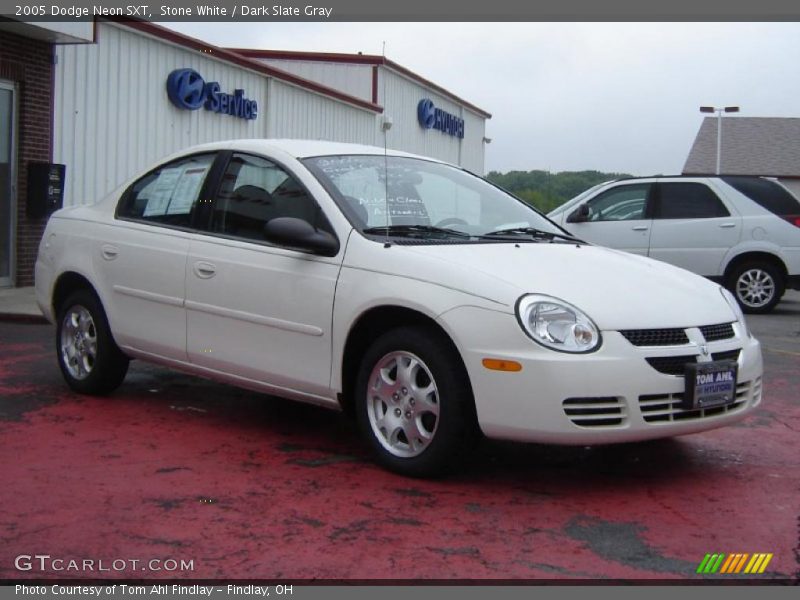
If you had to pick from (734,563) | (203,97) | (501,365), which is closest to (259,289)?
(501,365)

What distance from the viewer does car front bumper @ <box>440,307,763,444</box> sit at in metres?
4.26

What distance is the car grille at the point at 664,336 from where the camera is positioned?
439 centimetres

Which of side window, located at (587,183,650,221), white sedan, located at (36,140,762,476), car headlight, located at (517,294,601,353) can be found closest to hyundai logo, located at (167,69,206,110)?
side window, located at (587,183,650,221)

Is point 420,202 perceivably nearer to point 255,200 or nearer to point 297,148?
point 297,148

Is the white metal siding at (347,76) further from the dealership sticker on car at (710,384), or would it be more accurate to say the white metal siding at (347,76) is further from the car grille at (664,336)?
the dealership sticker on car at (710,384)

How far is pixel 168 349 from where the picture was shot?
580 centimetres

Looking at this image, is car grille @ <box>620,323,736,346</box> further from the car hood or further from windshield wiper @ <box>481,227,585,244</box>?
windshield wiper @ <box>481,227,585,244</box>

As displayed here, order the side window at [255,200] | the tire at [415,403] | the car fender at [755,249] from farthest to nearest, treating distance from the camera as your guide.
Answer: the car fender at [755,249]
the side window at [255,200]
the tire at [415,403]

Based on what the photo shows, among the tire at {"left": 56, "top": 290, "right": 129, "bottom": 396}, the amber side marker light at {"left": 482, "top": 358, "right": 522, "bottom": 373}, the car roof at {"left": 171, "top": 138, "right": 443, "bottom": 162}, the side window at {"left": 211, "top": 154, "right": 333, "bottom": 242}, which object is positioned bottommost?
the tire at {"left": 56, "top": 290, "right": 129, "bottom": 396}

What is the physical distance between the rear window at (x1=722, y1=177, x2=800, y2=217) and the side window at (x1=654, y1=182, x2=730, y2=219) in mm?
341

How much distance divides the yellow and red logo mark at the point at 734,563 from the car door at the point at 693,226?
9.77 m

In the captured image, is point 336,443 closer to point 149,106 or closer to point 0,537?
point 0,537

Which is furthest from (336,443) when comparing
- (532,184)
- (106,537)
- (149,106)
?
(149,106)

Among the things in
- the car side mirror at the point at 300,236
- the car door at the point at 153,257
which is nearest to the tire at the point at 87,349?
the car door at the point at 153,257
